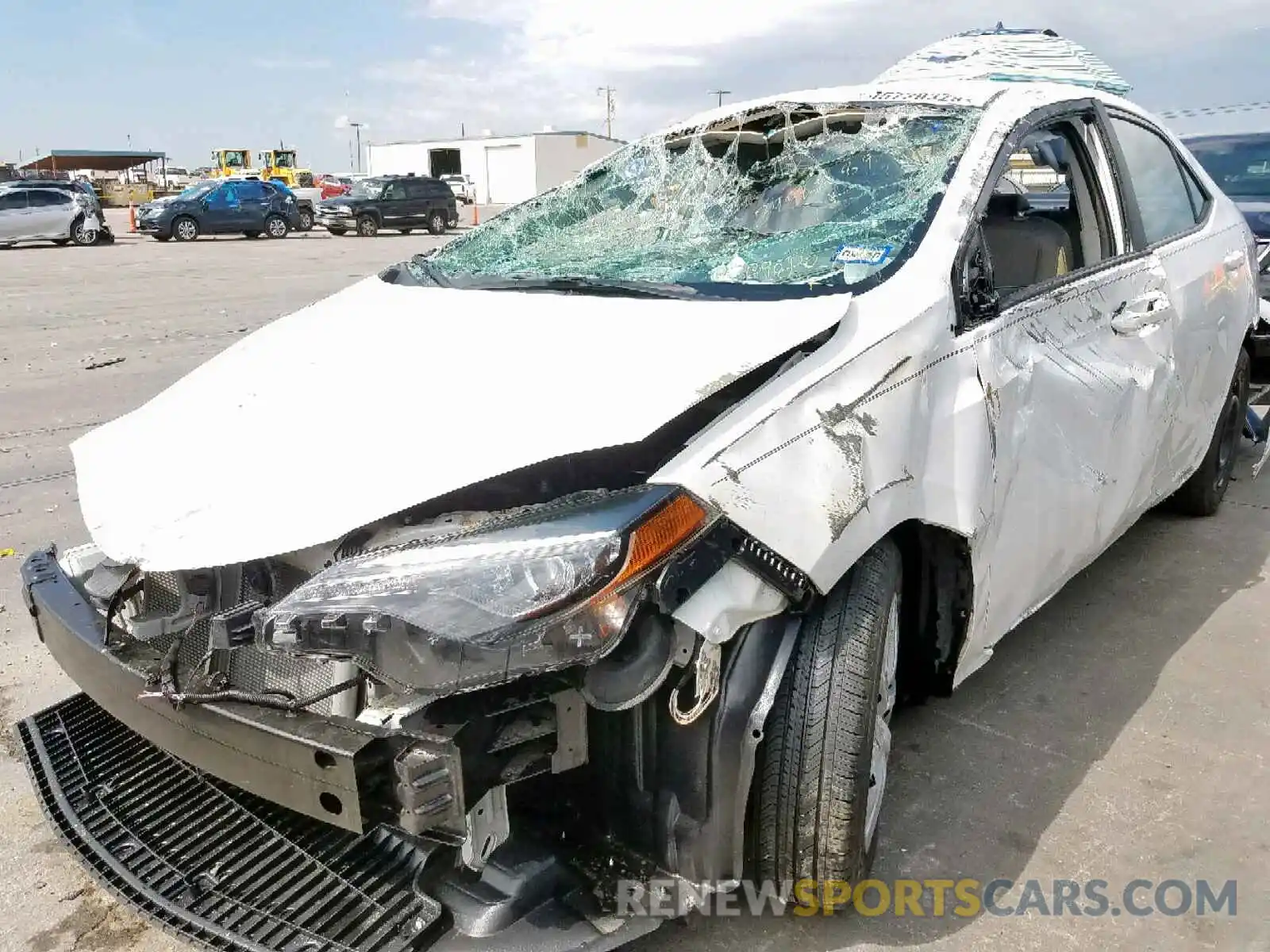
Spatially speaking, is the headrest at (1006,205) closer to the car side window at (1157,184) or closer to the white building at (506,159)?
the car side window at (1157,184)

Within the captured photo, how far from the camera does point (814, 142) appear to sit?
3.34 m

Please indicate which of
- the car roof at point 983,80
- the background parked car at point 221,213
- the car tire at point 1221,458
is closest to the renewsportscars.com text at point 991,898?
the car roof at point 983,80

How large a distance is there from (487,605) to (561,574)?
0.13 m

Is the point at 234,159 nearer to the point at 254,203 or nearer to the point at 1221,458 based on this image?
the point at 254,203

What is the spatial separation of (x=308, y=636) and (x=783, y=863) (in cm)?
103

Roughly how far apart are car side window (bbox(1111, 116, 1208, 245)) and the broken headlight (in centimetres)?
261

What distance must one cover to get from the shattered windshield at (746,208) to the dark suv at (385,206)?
27.1 m

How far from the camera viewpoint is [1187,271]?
12.4 ft

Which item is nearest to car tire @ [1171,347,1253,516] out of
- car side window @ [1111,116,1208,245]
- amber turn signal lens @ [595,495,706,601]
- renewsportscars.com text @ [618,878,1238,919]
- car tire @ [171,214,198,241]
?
car side window @ [1111,116,1208,245]

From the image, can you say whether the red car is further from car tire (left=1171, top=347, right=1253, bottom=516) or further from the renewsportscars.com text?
the renewsportscars.com text

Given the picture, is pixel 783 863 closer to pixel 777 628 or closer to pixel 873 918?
pixel 873 918

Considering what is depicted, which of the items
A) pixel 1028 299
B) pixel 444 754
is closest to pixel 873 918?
pixel 444 754

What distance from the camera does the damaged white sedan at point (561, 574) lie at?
1828 millimetres

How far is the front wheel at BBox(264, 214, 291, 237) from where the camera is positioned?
28.1 meters
